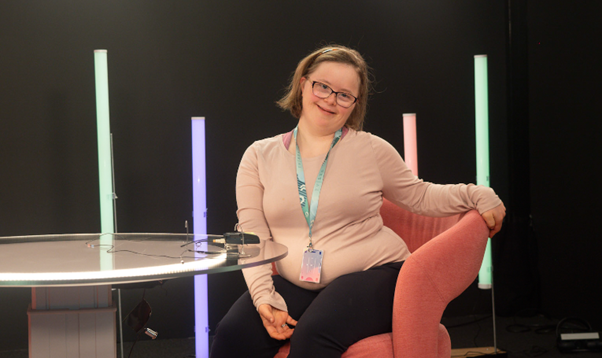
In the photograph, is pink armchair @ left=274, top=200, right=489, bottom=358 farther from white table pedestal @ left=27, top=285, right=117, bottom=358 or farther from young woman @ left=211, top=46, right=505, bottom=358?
white table pedestal @ left=27, top=285, right=117, bottom=358

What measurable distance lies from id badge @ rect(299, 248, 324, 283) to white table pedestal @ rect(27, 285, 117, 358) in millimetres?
→ 618

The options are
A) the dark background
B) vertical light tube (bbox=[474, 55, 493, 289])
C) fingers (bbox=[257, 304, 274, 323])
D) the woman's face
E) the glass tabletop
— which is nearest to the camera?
the glass tabletop

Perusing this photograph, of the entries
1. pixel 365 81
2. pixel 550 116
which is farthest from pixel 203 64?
pixel 550 116

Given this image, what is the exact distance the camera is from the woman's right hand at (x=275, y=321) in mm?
1692

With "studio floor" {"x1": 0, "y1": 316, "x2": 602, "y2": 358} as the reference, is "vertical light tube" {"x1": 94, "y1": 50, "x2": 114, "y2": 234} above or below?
above

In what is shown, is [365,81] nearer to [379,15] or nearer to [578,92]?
[379,15]

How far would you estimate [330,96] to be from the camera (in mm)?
1997

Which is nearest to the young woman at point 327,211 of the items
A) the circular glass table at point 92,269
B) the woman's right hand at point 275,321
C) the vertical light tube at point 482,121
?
the woman's right hand at point 275,321

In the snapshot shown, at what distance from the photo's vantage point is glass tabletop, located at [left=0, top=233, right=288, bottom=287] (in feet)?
4.07

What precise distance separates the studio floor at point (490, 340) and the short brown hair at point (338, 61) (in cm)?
172

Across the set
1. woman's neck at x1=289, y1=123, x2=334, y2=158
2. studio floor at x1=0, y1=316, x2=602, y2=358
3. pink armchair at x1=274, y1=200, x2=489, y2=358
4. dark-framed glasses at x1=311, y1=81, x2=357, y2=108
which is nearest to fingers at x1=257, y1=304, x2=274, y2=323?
pink armchair at x1=274, y1=200, x2=489, y2=358

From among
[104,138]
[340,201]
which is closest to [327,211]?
[340,201]

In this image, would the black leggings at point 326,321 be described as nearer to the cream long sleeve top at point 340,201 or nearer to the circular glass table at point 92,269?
the cream long sleeve top at point 340,201

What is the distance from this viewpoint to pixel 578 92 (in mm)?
3586
